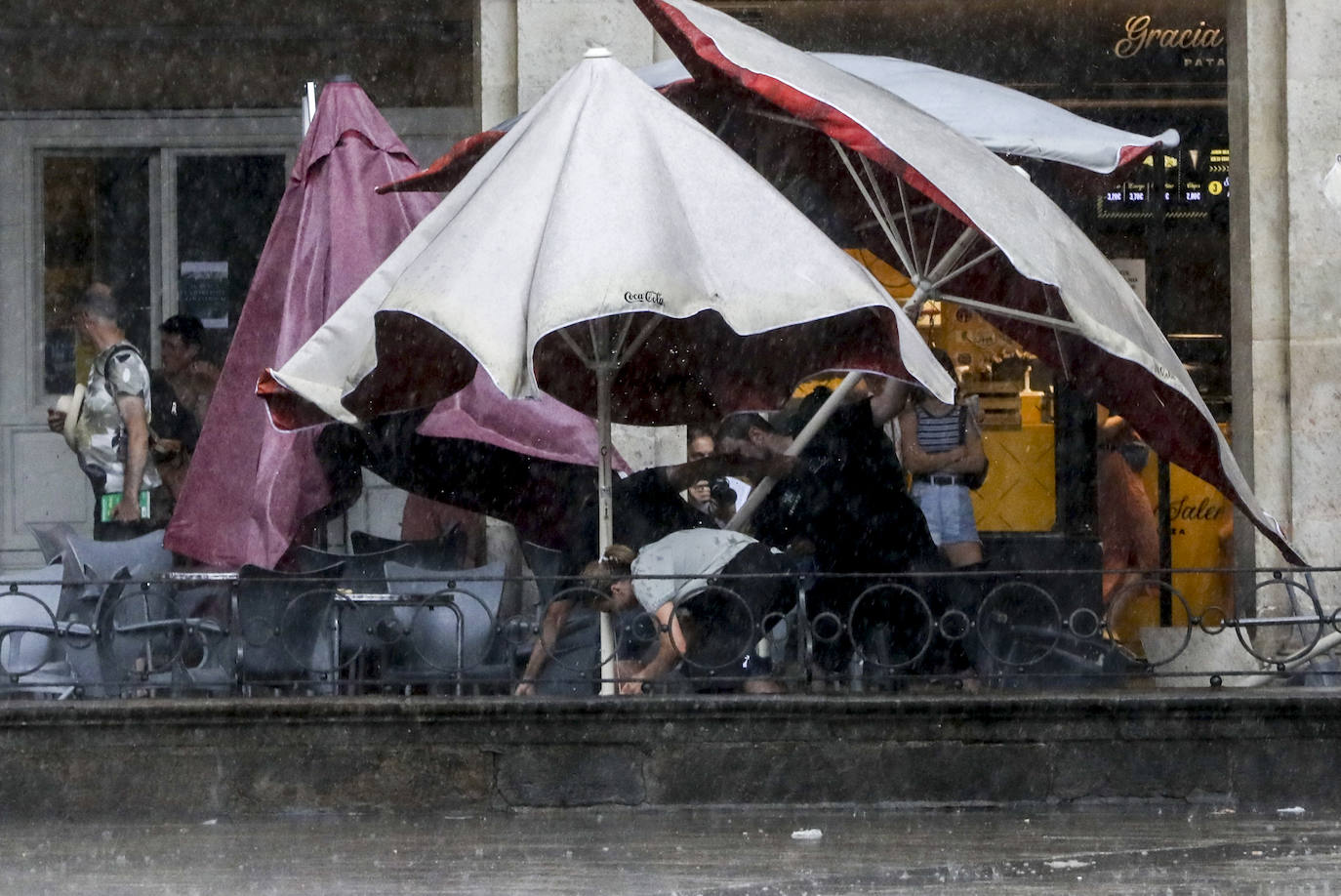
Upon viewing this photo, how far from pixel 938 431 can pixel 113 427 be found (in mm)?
3934

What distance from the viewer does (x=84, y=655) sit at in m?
8.62

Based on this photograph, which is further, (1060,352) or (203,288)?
(203,288)

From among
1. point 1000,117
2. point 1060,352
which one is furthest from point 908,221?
point 1060,352

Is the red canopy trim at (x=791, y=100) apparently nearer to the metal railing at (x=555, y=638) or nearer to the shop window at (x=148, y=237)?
the metal railing at (x=555, y=638)

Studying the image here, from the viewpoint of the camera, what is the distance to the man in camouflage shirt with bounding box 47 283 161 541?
996 centimetres

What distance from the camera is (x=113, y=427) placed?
34.2 feet

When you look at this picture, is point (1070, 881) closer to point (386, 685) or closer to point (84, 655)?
point (386, 685)

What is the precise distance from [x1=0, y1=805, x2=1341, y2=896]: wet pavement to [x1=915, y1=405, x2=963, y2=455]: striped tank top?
2092 millimetres

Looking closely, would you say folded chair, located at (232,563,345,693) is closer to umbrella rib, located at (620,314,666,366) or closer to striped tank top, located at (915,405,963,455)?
umbrella rib, located at (620,314,666,366)

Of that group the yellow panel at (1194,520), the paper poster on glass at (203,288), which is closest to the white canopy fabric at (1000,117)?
the paper poster on glass at (203,288)

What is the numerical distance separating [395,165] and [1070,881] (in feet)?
14.4

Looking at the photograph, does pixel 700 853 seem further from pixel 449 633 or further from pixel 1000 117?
pixel 1000 117

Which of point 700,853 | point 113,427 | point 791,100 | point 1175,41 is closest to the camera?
point 700,853

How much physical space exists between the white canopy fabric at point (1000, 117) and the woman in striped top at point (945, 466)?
4.36 ft
